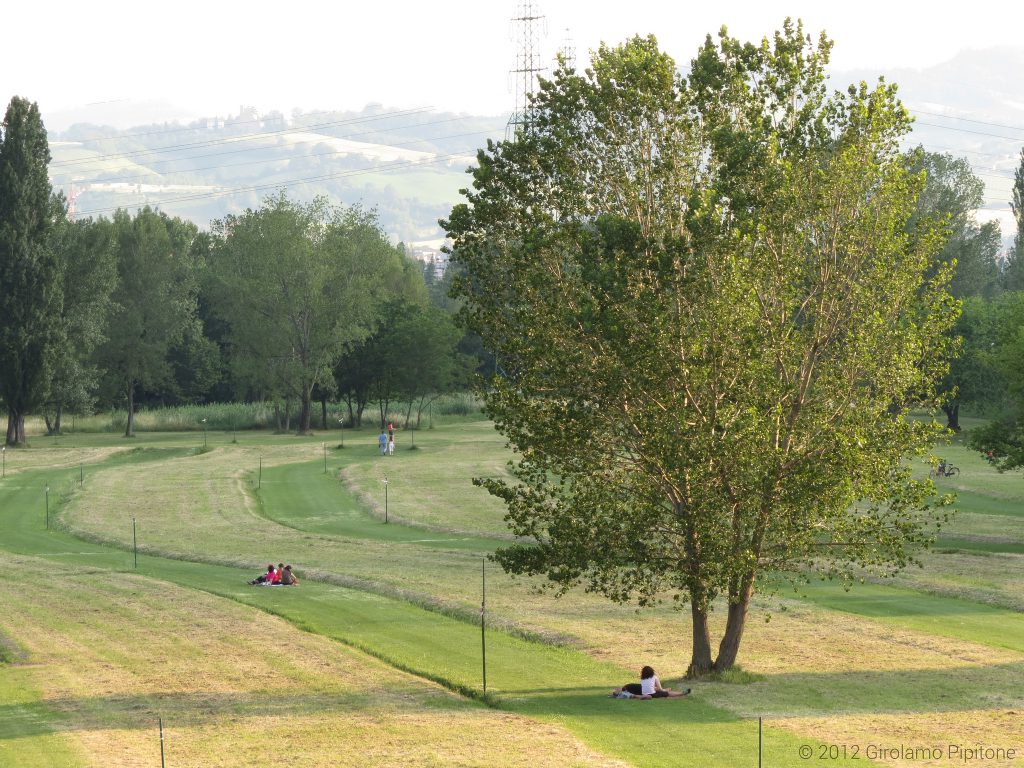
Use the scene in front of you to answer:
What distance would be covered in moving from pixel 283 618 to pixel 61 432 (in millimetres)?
92177

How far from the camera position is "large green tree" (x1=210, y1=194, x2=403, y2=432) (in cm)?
12338

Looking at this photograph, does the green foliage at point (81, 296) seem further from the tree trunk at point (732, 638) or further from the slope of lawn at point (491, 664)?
the tree trunk at point (732, 638)

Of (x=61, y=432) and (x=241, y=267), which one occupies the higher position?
(x=241, y=267)

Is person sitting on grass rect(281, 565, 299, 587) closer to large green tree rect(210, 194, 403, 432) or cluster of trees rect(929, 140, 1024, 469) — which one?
cluster of trees rect(929, 140, 1024, 469)

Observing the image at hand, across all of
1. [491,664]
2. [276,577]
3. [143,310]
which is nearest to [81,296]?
[143,310]

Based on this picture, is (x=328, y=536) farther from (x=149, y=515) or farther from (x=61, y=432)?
(x=61, y=432)

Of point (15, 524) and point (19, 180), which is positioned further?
point (19, 180)

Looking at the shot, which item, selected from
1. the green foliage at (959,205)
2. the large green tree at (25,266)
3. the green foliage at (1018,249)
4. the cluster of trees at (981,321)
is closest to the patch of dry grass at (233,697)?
the cluster of trees at (981,321)

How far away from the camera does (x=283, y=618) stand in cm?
4216

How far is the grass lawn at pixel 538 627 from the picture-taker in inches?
1120

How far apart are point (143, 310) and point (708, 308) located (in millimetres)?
109224

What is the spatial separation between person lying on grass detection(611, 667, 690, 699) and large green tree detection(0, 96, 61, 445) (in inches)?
3436

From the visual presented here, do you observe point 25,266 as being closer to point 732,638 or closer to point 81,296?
point 81,296

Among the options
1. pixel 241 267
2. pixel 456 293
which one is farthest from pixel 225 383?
pixel 456 293
